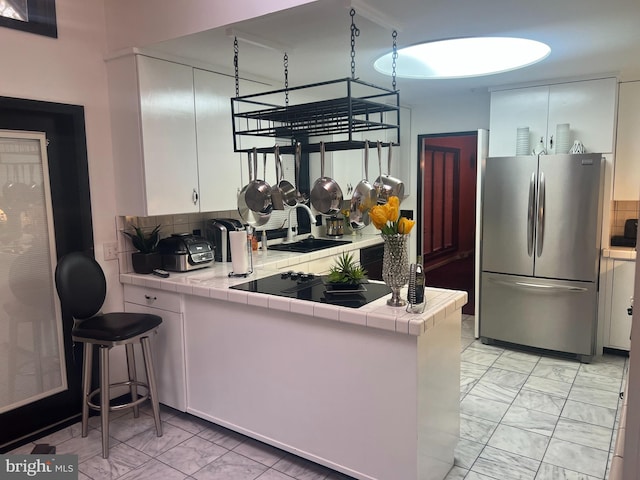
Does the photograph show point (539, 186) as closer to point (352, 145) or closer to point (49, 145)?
point (352, 145)

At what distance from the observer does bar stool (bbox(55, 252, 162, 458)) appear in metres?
2.62

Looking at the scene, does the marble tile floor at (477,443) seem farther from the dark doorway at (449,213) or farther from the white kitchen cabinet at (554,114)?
the dark doorway at (449,213)

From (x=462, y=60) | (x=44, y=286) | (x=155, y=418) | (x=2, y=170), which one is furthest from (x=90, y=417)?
(x=462, y=60)

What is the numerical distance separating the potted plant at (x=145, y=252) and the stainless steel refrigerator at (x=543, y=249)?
2.82m

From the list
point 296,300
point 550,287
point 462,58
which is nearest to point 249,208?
point 296,300

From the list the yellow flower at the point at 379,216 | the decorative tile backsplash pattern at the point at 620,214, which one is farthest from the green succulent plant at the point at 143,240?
the decorative tile backsplash pattern at the point at 620,214

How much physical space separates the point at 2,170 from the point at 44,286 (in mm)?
726

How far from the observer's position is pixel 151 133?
299cm

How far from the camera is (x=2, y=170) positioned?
8.87 ft

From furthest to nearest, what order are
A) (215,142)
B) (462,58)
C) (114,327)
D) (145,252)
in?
1. (462,58)
2. (215,142)
3. (145,252)
4. (114,327)

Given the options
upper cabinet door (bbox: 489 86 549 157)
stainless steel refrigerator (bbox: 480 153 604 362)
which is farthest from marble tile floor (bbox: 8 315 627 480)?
upper cabinet door (bbox: 489 86 549 157)

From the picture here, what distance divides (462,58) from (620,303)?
2.40 metres

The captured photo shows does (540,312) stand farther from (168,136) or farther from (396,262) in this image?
(168,136)

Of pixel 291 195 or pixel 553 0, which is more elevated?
pixel 553 0
